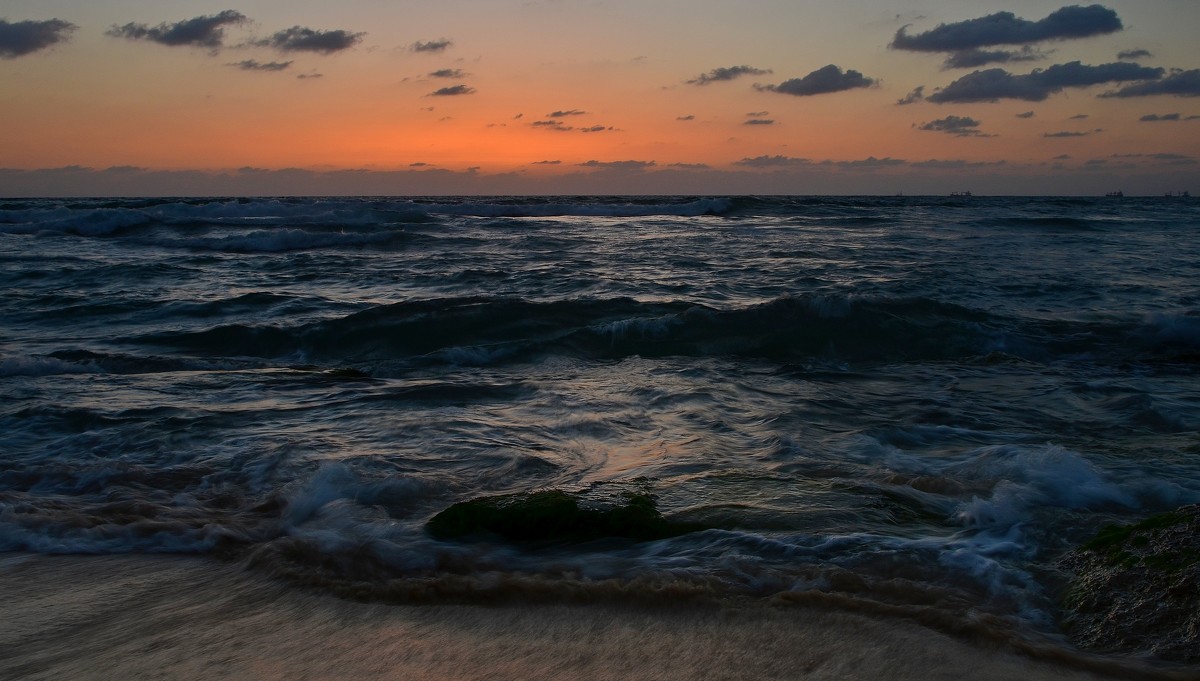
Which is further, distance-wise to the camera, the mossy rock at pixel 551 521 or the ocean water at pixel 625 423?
the mossy rock at pixel 551 521

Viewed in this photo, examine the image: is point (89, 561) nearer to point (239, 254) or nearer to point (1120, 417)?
point (1120, 417)

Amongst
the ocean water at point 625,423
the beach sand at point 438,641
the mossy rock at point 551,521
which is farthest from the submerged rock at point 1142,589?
the mossy rock at point 551,521

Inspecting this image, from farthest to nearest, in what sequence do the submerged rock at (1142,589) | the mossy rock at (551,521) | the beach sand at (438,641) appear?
the mossy rock at (551,521) → the submerged rock at (1142,589) → the beach sand at (438,641)

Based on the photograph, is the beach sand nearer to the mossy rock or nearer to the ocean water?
the ocean water

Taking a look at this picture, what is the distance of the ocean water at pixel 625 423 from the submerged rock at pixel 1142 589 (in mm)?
149

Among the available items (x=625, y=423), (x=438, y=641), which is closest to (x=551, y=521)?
(x=438, y=641)

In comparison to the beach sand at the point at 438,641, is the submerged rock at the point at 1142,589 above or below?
above

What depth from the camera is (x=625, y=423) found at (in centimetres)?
575

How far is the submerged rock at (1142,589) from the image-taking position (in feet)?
8.64

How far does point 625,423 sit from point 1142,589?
3387 millimetres

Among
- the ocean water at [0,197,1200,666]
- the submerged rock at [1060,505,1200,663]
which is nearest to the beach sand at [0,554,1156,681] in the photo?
the ocean water at [0,197,1200,666]

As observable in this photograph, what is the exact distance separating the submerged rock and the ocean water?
0.15 metres

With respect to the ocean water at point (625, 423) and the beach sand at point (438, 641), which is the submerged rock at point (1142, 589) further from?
the beach sand at point (438, 641)

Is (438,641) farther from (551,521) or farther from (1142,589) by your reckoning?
(1142,589)
